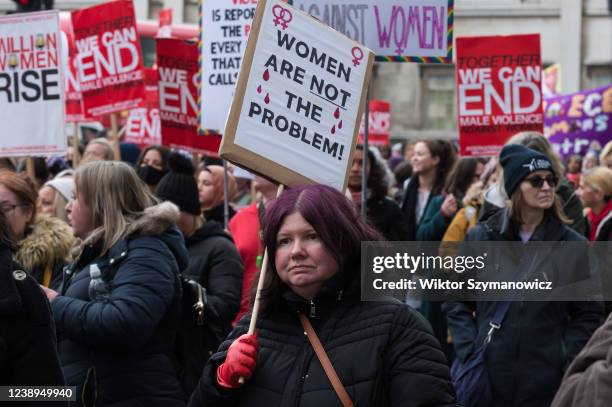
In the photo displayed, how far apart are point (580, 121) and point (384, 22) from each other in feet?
31.3

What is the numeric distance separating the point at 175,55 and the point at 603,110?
6.62 m

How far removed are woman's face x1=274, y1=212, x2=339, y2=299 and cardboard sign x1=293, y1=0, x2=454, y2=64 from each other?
2.84 metres

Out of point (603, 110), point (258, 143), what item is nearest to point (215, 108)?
point (258, 143)

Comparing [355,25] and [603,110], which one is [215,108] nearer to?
[355,25]

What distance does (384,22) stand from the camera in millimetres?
6527

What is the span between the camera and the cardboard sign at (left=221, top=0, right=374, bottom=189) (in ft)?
14.1

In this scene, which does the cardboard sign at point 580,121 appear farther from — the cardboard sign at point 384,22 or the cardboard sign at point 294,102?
the cardboard sign at point 294,102

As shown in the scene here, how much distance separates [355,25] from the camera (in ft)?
21.4

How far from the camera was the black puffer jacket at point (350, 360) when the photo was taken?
3525 mm

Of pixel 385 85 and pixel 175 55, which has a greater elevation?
pixel 175 55

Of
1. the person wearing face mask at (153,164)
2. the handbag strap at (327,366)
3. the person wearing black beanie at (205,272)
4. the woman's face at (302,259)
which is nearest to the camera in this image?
the handbag strap at (327,366)

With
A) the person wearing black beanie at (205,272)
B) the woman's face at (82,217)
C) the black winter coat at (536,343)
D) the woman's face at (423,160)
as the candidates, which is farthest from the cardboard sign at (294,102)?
the woman's face at (423,160)

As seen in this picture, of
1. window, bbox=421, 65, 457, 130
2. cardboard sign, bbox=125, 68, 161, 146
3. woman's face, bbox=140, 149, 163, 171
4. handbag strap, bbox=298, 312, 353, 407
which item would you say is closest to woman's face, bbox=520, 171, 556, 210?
handbag strap, bbox=298, 312, 353, 407

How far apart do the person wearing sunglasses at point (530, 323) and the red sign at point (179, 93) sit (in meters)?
4.12
